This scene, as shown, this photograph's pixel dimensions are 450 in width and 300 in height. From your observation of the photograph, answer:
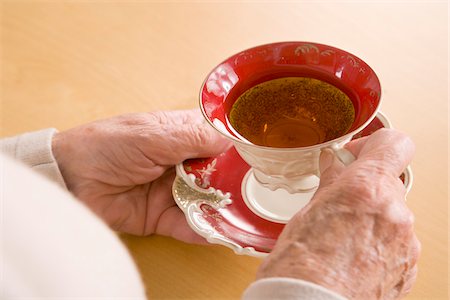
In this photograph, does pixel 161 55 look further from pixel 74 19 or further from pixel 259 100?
pixel 259 100

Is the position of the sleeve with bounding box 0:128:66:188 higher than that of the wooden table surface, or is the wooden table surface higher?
the wooden table surface

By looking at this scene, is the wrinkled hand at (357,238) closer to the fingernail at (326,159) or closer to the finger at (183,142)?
the fingernail at (326,159)

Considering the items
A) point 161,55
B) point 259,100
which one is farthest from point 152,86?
point 259,100

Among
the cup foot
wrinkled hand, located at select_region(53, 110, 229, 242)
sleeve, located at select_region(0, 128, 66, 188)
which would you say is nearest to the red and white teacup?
the cup foot

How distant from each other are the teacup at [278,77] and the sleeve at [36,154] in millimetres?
300

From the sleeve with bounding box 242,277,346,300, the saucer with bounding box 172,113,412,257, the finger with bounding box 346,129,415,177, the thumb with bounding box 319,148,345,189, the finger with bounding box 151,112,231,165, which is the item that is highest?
the finger with bounding box 346,129,415,177

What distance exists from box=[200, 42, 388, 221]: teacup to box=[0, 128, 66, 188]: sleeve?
30cm

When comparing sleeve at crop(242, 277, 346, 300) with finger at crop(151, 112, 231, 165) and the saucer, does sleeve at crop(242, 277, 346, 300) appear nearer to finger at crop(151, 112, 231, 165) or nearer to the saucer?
the saucer

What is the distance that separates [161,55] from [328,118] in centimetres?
53

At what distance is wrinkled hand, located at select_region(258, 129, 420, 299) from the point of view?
1.87 ft

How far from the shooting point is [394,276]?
62cm

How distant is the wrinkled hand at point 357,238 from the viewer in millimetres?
570

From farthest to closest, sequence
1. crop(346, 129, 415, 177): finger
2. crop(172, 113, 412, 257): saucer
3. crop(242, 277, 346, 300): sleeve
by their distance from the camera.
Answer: crop(172, 113, 412, 257): saucer
crop(346, 129, 415, 177): finger
crop(242, 277, 346, 300): sleeve

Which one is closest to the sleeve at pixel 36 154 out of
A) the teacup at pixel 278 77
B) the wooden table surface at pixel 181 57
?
the wooden table surface at pixel 181 57
